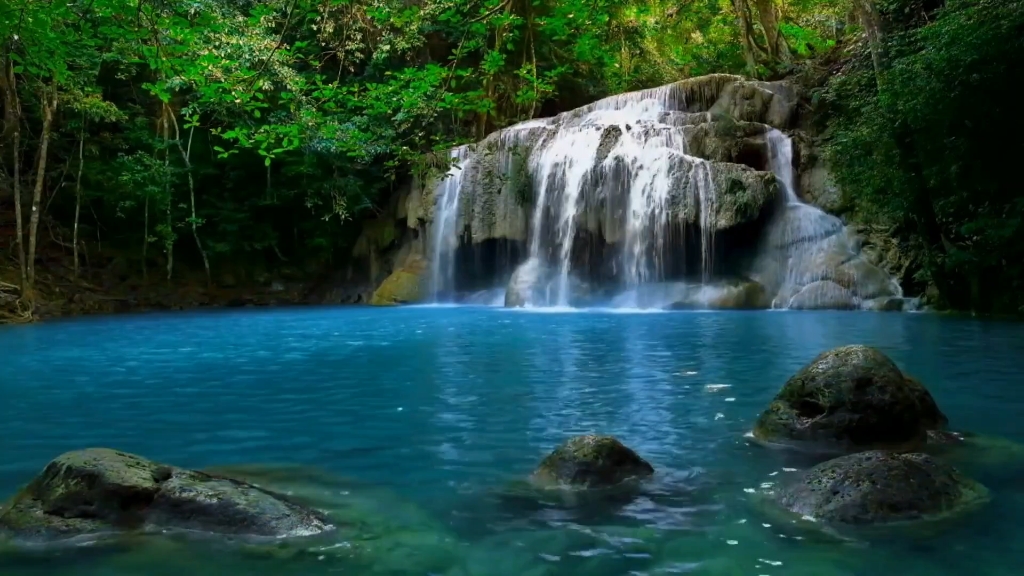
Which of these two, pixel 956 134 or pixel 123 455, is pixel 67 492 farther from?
pixel 956 134

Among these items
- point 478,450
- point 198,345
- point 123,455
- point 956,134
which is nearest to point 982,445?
point 478,450

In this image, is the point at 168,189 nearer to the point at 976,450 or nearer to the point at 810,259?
the point at 810,259

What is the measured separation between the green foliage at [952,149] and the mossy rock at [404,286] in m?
11.7

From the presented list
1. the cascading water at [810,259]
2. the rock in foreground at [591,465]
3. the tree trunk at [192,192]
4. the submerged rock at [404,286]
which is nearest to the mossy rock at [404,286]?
the submerged rock at [404,286]

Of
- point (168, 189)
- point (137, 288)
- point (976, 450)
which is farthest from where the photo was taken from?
point (137, 288)

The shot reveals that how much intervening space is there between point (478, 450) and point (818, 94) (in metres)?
16.8

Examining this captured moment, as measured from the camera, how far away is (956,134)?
1264 cm

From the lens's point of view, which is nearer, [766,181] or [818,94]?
[766,181]

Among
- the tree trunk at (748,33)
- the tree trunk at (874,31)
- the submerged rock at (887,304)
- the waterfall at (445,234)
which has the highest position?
the tree trunk at (748,33)

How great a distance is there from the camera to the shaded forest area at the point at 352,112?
8.13 metres

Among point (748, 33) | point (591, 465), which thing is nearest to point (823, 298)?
point (748, 33)

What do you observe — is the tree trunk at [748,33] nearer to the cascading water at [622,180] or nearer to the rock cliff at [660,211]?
the rock cliff at [660,211]

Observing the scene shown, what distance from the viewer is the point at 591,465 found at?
4.40 meters

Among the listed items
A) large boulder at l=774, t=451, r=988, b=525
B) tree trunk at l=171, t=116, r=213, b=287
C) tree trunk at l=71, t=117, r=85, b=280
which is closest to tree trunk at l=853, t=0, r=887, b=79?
large boulder at l=774, t=451, r=988, b=525
